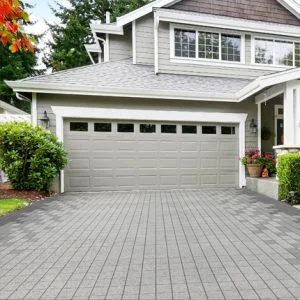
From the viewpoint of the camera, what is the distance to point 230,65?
12.4 metres

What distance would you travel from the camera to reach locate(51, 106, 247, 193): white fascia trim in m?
9.88

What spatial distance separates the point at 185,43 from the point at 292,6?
16.7ft

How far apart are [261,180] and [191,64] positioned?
17.4 feet

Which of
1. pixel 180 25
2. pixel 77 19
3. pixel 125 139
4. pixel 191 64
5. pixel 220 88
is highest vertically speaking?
pixel 77 19

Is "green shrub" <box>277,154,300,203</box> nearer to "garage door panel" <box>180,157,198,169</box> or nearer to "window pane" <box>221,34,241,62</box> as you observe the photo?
"garage door panel" <box>180,157,198,169</box>

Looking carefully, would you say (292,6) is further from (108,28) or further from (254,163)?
(108,28)

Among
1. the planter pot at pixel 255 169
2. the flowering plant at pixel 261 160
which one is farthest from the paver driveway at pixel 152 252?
the flowering plant at pixel 261 160

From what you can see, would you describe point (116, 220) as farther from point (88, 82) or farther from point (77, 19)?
point (77, 19)

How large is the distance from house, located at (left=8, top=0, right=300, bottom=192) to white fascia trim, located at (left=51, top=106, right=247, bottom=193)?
0.11 feet

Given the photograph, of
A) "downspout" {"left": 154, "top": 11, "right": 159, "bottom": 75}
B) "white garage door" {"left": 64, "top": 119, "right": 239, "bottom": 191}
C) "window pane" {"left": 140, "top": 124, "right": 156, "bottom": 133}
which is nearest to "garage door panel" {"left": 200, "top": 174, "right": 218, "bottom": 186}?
"white garage door" {"left": 64, "top": 119, "right": 239, "bottom": 191}

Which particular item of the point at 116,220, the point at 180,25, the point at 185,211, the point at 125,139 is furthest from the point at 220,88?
the point at 116,220

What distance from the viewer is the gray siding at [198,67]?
1191cm

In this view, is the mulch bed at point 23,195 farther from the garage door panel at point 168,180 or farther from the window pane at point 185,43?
the window pane at point 185,43

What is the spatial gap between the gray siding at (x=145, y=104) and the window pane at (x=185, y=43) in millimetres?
2608
